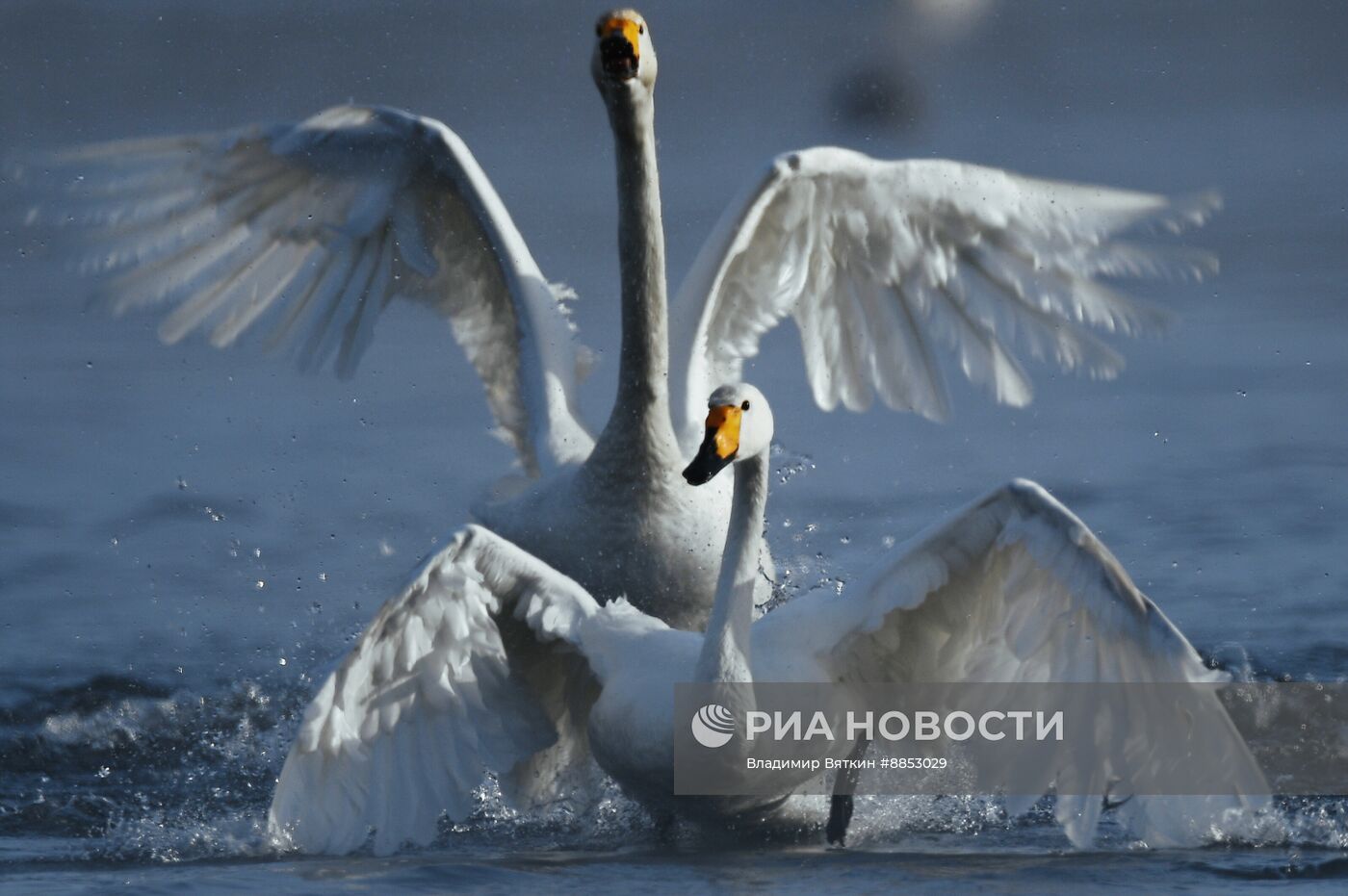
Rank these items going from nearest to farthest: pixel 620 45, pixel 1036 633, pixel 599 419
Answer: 1. pixel 1036 633
2. pixel 620 45
3. pixel 599 419

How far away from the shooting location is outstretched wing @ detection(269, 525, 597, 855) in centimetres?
711

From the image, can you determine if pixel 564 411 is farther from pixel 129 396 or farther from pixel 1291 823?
pixel 129 396

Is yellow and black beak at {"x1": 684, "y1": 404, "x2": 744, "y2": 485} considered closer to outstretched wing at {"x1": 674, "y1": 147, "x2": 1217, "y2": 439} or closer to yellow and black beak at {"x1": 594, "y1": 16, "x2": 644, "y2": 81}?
yellow and black beak at {"x1": 594, "y1": 16, "x2": 644, "y2": 81}

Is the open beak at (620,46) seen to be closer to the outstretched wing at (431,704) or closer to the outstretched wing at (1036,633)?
the outstretched wing at (431,704)

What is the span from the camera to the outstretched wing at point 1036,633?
6.58 meters

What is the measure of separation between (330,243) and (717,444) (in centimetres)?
308

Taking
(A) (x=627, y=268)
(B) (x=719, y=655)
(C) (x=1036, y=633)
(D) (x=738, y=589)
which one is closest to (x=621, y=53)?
(A) (x=627, y=268)

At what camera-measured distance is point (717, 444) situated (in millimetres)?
7055

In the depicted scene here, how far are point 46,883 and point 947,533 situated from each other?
281cm

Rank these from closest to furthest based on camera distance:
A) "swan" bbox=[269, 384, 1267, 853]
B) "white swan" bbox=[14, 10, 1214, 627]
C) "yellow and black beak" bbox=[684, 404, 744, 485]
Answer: "swan" bbox=[269, 384, 1267, 853]
"yellow and black beak" bbox=[684, 404, 744, 485]
"white swan" bbox=[14, 10, 1214, 627]

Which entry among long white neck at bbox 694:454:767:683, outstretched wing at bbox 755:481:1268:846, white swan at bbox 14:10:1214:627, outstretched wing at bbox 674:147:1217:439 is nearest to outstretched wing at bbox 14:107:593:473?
white swan at bbox 14:10:1214:627

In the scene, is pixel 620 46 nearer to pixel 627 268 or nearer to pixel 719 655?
pixel 627 268

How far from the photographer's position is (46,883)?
6.91 meters

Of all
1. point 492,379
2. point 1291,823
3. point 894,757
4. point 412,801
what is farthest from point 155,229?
point 1291,823
